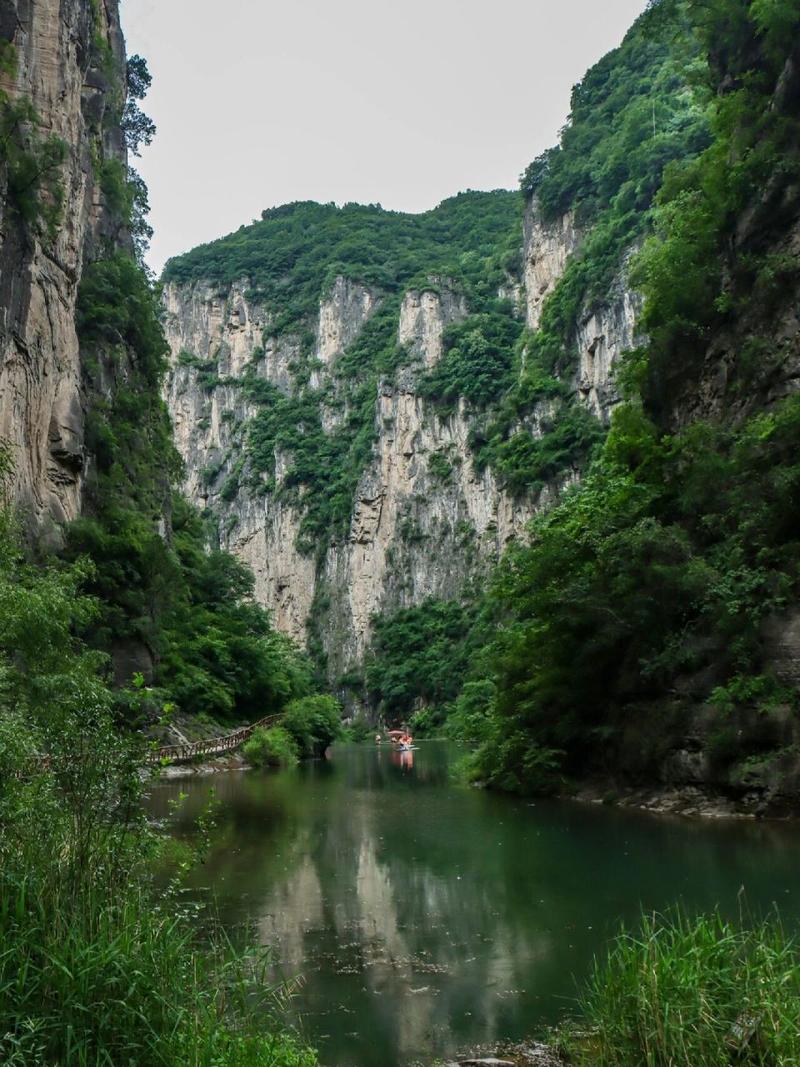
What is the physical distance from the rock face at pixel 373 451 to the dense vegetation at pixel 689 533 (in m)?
32.6

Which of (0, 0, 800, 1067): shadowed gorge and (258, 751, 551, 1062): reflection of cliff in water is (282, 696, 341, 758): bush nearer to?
(0, 0, 800, 1067): shadowed gorge

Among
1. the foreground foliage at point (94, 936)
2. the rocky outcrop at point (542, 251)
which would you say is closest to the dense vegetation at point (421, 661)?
the rocky outcrop at point (542, 251)

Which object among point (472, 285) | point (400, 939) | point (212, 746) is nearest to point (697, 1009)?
point (400, 939)

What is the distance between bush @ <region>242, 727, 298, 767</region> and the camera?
32.6 metres

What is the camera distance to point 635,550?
16469 millimetres

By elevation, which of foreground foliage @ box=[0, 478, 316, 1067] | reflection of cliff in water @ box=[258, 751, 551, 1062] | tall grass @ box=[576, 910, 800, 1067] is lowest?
reflection of cliff in water @ box=[258, 751, 551, 1062]

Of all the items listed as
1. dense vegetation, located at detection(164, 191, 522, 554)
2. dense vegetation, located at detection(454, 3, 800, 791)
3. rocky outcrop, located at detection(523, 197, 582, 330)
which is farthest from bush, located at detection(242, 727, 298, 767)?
dense vegetation, located at detection(164, 191, 522, 554)

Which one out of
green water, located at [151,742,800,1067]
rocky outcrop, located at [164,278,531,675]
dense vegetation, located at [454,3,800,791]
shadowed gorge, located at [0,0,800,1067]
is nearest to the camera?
shadowed gorge, located at [0,0,800,1067]

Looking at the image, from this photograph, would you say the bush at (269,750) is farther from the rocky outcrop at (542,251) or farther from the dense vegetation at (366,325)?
the dense vegetation at (366,325)

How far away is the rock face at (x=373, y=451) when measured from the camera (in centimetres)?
7169

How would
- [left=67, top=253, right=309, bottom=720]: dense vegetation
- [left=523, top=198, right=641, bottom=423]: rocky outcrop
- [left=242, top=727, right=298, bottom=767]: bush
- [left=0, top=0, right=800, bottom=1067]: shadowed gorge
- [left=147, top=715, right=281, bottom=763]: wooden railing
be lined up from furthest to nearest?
1. [left=523, top=198, right=641, bottom=423]: rocky outcrop
2. [left=242, top=727, right=298, bottom=767]: bush
3. [left=67, top=253, right=309, bottom=720]: dense vegetation
4. [left=147, top=715, right=281, bottom=763]: wooden railing
5. [left=0, top=0, right=800, bottom=1067]: shadowed gorge

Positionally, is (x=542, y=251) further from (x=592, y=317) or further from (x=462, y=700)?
(x=462, y=700)

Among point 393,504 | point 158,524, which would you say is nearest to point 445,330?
point 393,504

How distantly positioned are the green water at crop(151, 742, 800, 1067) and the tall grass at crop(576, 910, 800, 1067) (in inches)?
47.9
